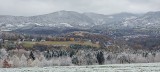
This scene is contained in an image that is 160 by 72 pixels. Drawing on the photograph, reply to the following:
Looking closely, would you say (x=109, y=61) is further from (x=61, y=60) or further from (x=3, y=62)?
(x=3, y=62)

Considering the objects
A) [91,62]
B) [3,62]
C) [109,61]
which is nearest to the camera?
[3,62]

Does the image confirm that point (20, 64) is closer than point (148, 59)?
Yes

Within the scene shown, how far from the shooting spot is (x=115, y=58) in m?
170

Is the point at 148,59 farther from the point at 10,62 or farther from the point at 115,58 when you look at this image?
the point at 10,62

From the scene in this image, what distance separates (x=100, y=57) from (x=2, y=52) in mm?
46838

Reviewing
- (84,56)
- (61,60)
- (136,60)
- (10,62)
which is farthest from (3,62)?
(136,60)

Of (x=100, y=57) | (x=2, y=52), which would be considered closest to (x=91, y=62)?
(x=100, y=57)

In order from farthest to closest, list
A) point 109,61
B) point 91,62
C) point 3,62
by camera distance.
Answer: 1. point 109,61
2. point 91,62
3. point 3,62

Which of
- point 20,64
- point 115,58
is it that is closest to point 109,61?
point 115,58

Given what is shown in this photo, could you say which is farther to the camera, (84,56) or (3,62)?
(84,56)

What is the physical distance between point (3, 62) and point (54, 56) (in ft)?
131

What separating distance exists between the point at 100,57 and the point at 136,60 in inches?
749

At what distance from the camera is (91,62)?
15412cm

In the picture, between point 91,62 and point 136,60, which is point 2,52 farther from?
point 136,60
